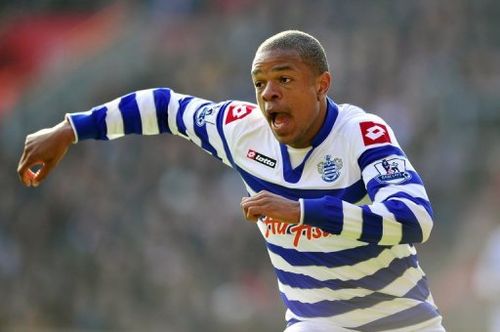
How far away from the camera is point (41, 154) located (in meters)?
6.19

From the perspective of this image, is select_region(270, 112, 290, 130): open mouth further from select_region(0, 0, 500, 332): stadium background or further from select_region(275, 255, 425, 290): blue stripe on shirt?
select_region(0, 0, 500, 332): stadium background

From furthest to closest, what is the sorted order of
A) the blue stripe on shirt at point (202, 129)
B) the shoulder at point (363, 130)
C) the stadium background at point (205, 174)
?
the stadium background at point (205, 174)
the blue stripe on shirt at point (202, 129)
the shoulder at point (363, 130)

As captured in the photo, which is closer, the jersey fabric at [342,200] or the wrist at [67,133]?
the jersey fabric at [342,200]

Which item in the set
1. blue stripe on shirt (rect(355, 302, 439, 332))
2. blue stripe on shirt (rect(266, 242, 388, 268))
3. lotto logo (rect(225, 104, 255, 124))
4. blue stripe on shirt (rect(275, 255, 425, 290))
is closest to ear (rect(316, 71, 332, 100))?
lotto logo (rect(225, 104, 255, 124))

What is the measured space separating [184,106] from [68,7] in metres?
15.2

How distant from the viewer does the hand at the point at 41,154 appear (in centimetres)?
614

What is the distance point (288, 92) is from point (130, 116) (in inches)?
52.5

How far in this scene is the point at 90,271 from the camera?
16.1m

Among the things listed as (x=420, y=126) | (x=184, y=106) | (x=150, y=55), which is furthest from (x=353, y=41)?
(x=184, y=106)

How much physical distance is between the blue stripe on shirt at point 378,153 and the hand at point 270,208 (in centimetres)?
67

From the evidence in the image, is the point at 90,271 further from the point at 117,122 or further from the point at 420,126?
the point at 117,122

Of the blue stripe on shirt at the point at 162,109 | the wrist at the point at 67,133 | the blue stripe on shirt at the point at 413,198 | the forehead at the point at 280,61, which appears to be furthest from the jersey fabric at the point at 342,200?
the wrist at the point at 67,133

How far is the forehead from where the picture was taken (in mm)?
5559

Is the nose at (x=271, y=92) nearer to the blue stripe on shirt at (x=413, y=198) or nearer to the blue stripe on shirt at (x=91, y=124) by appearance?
the blue stripe on shirt at (x=413, y=198)
